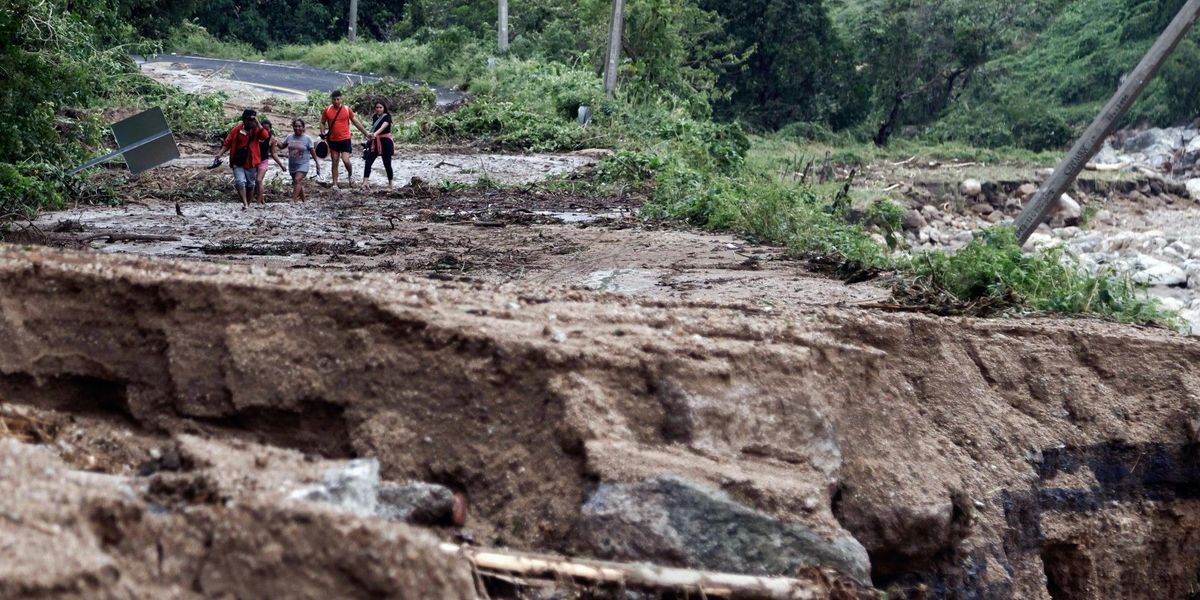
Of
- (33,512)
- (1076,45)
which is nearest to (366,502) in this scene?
(33,512)

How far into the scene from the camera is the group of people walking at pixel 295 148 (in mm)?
13516

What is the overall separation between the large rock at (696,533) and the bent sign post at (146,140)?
10.2m

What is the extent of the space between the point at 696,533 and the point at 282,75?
1061 inches

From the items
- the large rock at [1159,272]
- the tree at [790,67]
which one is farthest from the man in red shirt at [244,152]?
the tree at [790,67]

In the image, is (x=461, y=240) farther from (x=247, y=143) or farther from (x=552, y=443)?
(x=552, y=443)

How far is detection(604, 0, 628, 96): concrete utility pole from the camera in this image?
2109cm

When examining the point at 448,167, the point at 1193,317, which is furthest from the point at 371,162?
the point at 1193,317

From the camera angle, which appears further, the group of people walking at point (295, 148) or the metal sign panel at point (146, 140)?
the group of people walking at point (295, 148)

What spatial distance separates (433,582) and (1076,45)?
4305cm

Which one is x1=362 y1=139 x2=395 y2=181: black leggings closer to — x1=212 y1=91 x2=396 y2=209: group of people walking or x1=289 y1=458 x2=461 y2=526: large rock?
x1=212 y1=91 x2=396 y2=209: group of people walking

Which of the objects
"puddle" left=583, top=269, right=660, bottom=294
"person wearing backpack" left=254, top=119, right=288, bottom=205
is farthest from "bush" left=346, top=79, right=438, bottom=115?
"puddle" left=583, top=269, right=660, bottom=294

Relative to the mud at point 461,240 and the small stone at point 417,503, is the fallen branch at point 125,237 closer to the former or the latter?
the mud at point 461,240

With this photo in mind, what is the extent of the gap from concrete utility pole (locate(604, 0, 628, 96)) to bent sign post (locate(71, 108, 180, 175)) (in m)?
9.79

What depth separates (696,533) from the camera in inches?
177
